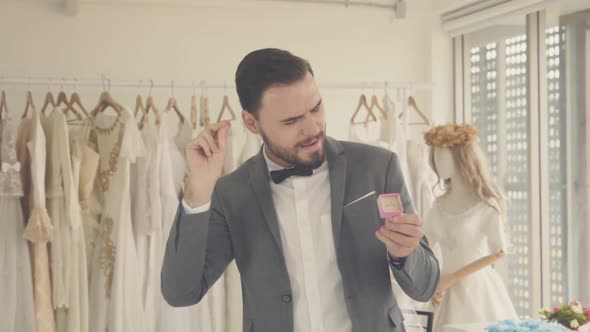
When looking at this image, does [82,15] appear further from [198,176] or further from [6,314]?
[198,176]

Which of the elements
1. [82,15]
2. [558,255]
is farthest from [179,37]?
[558,255]

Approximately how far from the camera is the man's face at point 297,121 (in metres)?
1.88

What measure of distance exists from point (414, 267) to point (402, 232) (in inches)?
5.5

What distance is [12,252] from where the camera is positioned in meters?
3.53

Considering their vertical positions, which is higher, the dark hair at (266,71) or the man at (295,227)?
the dark hair at (266,71)

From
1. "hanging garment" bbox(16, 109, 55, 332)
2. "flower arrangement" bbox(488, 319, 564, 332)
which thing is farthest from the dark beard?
"hanging garment" bbox(16, 109, 55, 332)

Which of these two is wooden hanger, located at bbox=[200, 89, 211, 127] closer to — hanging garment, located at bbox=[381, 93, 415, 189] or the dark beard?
hanging garment, located at bbox=[381, 93, 415, 189]

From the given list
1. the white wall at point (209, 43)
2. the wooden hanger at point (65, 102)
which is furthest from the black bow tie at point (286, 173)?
the white wall at point (209, 43)

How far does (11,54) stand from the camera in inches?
164

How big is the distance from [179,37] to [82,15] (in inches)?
21.2

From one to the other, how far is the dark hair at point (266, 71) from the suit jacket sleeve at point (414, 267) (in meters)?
0.34

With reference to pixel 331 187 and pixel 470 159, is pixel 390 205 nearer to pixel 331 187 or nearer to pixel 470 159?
pixel 331 187

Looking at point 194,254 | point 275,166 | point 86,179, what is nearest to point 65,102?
point 86,179

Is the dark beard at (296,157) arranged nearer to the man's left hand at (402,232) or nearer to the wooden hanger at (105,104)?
the man's left hand at (402,232)
